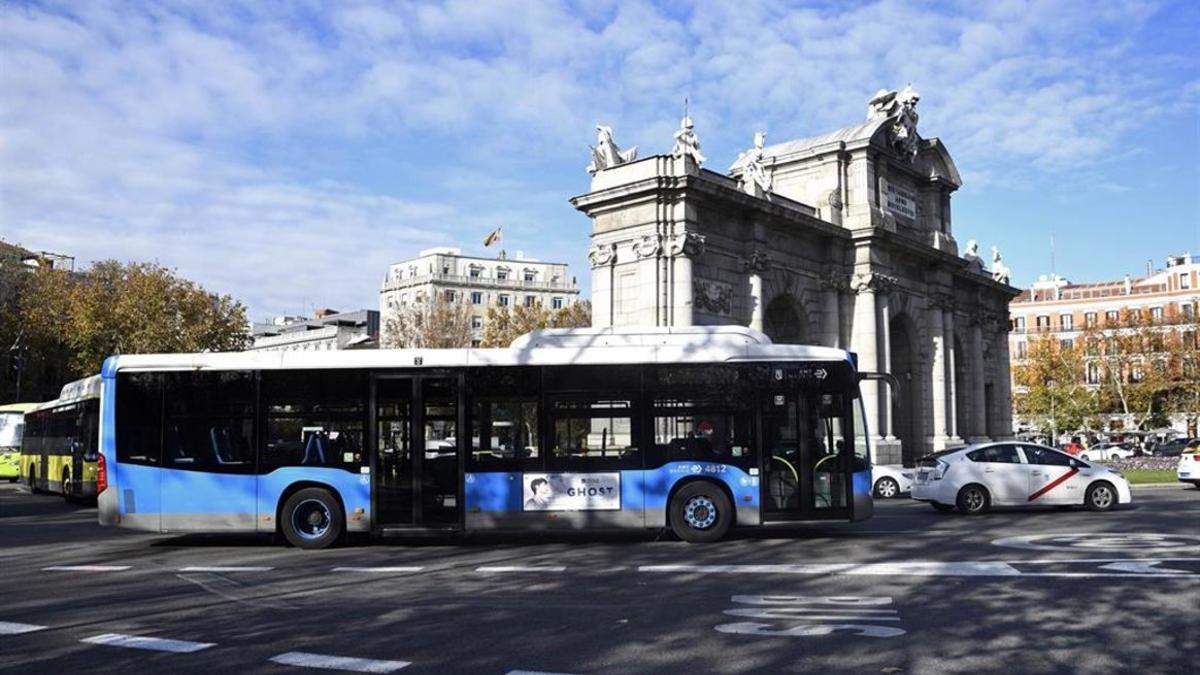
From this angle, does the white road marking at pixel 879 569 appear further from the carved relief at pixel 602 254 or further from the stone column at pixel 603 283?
the carved relief at pixel 602 254

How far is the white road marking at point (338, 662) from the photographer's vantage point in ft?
22.5

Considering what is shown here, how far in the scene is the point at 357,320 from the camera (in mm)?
122312

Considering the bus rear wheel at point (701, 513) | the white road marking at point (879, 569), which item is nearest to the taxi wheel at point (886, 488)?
the bus rear wheel at point (701, 513)

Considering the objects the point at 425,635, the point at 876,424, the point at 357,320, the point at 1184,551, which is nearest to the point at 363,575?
the point at 425,635

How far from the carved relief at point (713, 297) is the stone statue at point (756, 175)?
3425 mm

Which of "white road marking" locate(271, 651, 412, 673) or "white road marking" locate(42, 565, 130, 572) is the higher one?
"white road marking" locate(271, 651, 412, 673)

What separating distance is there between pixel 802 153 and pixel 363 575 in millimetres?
31539

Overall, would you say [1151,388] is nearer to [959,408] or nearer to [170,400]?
[959,408]

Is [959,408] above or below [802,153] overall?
below

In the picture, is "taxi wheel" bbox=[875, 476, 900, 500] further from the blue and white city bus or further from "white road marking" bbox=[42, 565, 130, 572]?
"white road marking" bbox=[42, 565, 130, 572]

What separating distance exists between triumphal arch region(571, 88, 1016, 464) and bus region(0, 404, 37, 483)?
20.2 metres

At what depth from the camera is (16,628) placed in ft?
27.8

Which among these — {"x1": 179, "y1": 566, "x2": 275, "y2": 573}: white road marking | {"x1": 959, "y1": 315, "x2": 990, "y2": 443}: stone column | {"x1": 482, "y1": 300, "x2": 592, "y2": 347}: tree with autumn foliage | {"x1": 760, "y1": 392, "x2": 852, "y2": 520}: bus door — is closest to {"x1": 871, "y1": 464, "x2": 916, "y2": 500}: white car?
{"x1": 760, "y1": 392, "x2": 852, "y2": 520}: bus door

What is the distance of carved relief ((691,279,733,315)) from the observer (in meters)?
30.1
